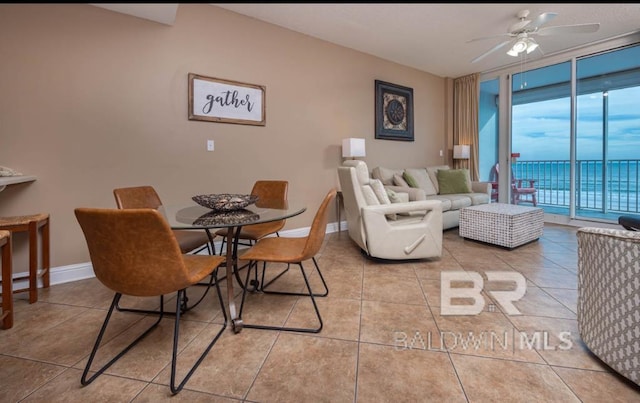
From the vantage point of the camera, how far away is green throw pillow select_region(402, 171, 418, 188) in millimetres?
4316

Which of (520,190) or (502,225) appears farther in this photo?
(520,190)

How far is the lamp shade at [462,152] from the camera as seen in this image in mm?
5195

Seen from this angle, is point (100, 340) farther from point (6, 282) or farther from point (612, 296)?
point (612, 296)

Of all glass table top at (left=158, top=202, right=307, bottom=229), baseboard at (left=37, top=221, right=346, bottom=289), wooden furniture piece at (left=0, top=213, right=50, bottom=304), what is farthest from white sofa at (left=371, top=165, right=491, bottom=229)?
wooden furniture piece at (left=0, top=213, right=50, bottom=304)

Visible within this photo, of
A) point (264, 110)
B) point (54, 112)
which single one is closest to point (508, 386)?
point (264, 110)

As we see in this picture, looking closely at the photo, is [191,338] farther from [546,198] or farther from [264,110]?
[546,198]

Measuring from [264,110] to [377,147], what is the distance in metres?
1.94

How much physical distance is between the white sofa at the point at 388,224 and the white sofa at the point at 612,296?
1.32m

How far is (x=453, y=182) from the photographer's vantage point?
4.69 m

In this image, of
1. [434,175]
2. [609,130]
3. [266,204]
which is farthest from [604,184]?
[266,204]

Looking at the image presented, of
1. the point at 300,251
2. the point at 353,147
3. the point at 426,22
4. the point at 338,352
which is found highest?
the point at 426,22

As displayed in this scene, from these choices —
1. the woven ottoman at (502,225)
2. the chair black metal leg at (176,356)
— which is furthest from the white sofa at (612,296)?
the chair black metal leg at (176,356)

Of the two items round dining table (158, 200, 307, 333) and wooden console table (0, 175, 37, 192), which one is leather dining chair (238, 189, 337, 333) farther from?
wooden console table (0, 175, 37, 192)

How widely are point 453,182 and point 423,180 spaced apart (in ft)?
1.62
